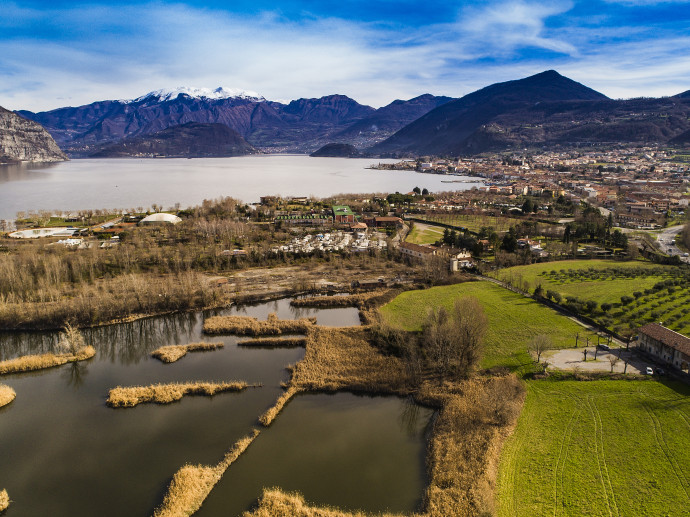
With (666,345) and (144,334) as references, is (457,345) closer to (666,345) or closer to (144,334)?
(666,345)

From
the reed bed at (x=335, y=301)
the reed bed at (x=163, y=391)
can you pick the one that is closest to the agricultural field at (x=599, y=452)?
the reed bed at (x=163, y=391)

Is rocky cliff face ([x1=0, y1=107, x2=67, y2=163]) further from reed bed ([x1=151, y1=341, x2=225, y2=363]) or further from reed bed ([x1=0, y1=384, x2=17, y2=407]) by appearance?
reed bed ([x1=151, y1=341, x2=225, y2=363])

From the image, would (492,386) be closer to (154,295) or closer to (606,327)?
(606,327)

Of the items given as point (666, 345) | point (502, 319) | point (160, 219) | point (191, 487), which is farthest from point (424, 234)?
point (191, 487)

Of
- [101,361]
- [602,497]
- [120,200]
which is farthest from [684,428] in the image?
[120,200]

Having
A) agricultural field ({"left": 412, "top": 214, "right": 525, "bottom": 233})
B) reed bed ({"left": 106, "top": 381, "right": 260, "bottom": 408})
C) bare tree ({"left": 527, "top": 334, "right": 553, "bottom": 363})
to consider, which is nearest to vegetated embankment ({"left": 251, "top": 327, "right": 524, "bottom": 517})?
bare tree ({"left": 527, "top": 334, "right": 553, "bottom": 363})
